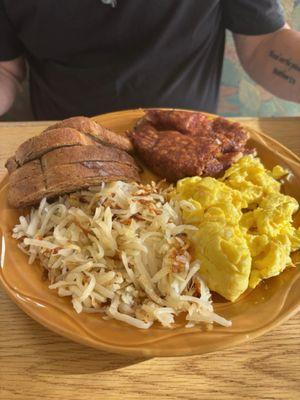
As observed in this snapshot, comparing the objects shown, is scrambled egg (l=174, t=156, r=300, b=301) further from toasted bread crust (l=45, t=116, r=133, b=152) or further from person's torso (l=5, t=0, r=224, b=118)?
person's torso (l=5, t=0, r=224, b=118)

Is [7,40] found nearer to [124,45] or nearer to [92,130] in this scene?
[124,45]

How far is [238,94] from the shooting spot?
11.1 feet

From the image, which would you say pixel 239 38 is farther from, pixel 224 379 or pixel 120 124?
pixel 224 379

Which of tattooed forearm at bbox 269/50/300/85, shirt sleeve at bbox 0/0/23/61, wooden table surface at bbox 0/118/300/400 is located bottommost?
wooden table surface at bbox 0/118/300/400

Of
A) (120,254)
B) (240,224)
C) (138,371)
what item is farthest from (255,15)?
(138,371)

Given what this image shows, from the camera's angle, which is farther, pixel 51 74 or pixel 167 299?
pixel 51 74

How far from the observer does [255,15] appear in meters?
2.32

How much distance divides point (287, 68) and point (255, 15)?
0.34 m

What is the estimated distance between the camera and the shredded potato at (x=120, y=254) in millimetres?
1453

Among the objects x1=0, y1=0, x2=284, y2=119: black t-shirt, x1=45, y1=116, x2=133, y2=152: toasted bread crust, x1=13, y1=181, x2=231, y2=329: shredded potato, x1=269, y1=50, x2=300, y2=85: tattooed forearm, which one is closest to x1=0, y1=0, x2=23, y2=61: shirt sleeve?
x1=0, y1=0, x2=284, y2=119: black t-shirt

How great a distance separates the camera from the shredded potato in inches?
57.2

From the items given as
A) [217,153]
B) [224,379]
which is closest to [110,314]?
[224,379]

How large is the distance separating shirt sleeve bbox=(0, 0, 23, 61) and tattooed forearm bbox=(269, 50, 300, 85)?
1.49 m

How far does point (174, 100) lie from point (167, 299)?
4.70 feet
